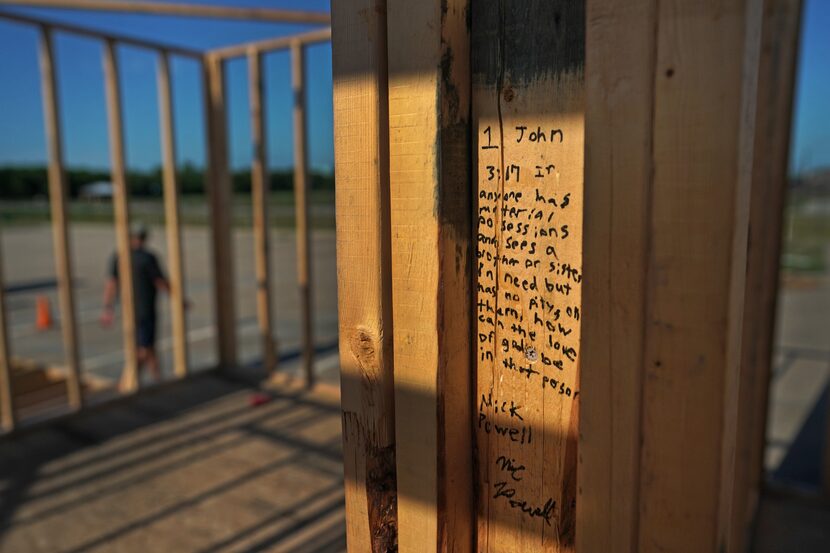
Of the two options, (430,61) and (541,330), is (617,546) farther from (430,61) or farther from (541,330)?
(430,61)

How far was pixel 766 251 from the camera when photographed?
132 inches

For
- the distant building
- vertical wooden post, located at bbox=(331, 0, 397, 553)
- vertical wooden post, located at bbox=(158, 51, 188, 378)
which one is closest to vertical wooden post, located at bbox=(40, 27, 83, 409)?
vertical wooden post, located at bbox=(158, 51, 188, 378)

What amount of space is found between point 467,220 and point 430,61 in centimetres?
29

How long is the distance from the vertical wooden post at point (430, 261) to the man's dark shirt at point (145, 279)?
5829mm

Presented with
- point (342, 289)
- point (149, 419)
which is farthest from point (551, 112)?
point (149, 419)

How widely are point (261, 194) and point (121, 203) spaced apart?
4.18ft

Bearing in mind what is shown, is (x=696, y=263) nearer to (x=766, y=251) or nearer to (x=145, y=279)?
(x=766, y=251)

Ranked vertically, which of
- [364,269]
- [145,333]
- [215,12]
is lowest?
[145,333]

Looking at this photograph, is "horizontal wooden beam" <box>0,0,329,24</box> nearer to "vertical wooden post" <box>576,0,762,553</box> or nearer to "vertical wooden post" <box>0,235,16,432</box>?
"vertical wooden post" <box>0,235,16,432</box>

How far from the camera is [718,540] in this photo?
89 centimetres

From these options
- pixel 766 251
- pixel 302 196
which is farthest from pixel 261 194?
pixel 766 251

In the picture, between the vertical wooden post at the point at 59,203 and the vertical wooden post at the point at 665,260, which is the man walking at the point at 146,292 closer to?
the vertical wooden post at the point at 59,203

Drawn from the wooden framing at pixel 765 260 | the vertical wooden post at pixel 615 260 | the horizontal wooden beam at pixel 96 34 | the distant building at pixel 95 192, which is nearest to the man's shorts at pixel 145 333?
the horizontal wooden beam at pixel 96 34

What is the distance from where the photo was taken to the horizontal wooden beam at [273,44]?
5.34m
